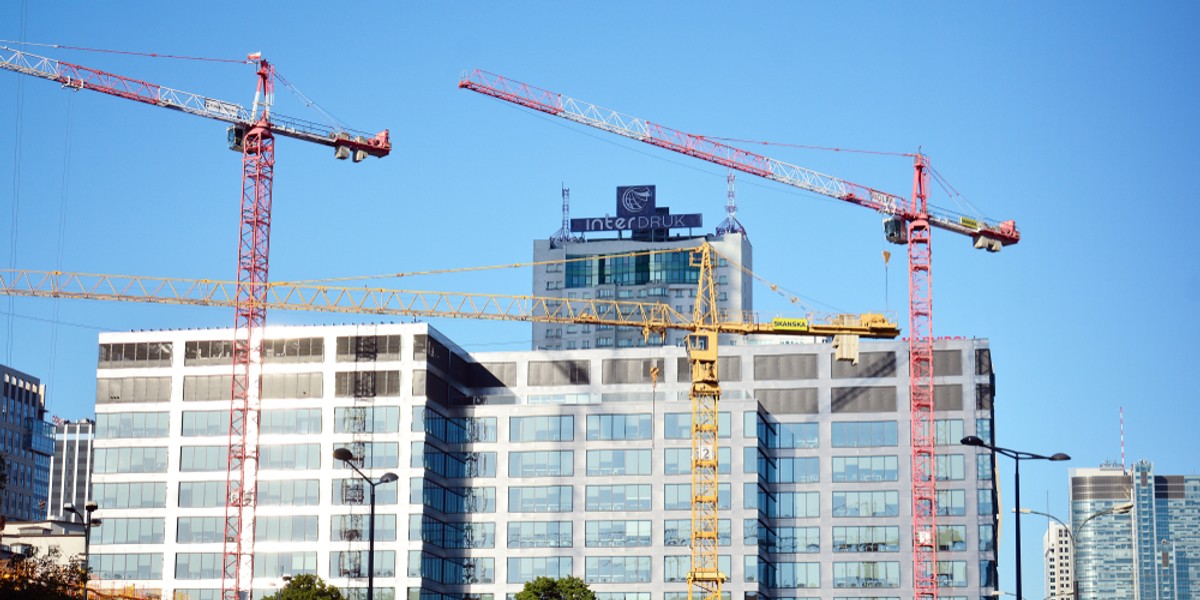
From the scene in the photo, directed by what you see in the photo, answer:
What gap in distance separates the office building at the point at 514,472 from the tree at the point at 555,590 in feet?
77.5

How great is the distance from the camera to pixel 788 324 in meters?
193

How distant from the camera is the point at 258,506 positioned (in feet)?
608

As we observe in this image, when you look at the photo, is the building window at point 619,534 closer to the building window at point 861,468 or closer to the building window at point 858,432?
the building window at point 861,468

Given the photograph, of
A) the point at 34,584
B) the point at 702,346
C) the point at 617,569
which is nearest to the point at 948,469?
the point at 702,346

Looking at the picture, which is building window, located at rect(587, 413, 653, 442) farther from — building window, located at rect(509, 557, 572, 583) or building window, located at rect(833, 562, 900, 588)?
building window, located at rect(833, 562, 900, 588)

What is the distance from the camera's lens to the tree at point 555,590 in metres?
159

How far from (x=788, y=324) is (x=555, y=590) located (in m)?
45.1

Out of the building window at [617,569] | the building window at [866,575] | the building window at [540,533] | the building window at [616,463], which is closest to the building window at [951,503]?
Answer: the building window at [866,575]

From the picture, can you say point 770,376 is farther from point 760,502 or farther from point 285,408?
point 285,408

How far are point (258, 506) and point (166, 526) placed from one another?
379 inches

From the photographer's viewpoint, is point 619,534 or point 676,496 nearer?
point 619,534

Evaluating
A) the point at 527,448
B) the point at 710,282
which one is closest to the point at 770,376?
the point at 710,282

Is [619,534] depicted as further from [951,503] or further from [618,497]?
[951,503]

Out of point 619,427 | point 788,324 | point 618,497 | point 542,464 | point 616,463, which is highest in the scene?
point 788,324
